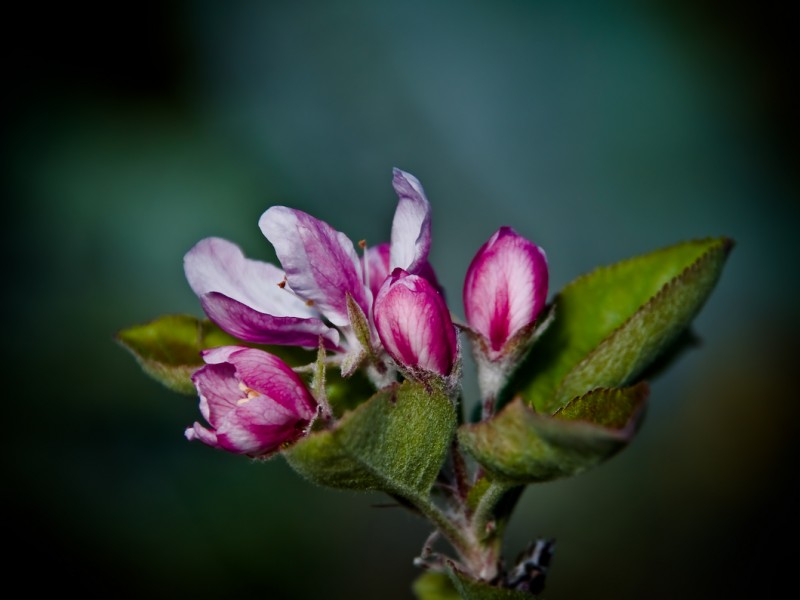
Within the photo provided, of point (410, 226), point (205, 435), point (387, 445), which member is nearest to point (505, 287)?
point (410, 226)

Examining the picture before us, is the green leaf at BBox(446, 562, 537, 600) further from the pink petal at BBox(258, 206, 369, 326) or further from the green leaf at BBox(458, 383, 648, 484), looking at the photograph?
the pink petal at BBox(258, 206, 369, 326)

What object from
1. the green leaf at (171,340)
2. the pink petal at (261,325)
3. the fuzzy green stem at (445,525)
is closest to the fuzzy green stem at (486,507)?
the fuzzy green stem at (445,525)

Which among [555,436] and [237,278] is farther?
[237,278]

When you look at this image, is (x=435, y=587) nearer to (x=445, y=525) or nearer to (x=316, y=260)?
(x=445, y=525)

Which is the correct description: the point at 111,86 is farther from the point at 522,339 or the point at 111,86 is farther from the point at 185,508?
the point at 522,339

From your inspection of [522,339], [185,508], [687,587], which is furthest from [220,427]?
[687,587]
